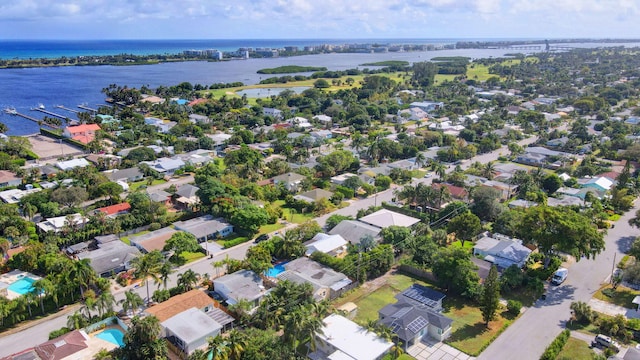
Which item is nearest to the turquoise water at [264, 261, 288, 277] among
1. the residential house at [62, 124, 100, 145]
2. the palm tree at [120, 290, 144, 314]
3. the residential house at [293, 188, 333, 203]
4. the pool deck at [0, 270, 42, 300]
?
the palm tree at [120, 290, 144, 314]

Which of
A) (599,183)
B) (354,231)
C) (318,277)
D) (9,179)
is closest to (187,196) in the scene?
(354,231)

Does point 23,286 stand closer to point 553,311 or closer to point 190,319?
point 190,319

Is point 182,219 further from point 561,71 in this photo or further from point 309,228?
point 561,71

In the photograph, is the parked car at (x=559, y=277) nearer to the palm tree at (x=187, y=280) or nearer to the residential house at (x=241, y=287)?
the residential house at (x=241, y=287)

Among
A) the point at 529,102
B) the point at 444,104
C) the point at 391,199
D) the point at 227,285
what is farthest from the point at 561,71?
the point at 227,285

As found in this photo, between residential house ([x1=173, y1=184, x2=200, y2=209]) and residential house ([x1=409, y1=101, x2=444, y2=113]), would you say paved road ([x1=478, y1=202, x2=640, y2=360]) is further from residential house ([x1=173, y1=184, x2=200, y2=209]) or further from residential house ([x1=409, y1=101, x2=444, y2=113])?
residential house ([x1=409, y1=101, x2=444, y2=113])

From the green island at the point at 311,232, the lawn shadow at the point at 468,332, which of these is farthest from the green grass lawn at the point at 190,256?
the lawn shadow at the point at 468,332
